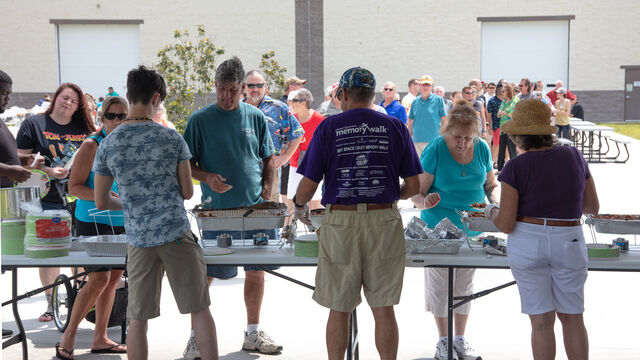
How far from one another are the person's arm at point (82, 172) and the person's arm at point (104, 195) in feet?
1.71

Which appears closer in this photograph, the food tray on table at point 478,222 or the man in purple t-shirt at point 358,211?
the man in purple t-shirt at point 358,211

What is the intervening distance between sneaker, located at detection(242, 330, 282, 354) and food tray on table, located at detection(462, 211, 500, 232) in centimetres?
157

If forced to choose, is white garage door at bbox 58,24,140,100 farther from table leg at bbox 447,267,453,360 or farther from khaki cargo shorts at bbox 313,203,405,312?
khaki cargo shorts at bbox 313,203,405,312

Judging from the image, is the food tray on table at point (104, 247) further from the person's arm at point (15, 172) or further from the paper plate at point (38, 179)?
the person's arm at point (15, 172)

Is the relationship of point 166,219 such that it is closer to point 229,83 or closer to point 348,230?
point 348,230

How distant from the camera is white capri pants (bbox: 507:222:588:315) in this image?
3113mm

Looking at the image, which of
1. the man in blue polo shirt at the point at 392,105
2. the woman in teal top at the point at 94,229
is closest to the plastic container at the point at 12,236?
the woman in teal top at the point at 94,229

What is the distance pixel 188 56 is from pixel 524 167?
16.0 m

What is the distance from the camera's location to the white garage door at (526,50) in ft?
92.9

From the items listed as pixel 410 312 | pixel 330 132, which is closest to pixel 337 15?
pixel 410 312

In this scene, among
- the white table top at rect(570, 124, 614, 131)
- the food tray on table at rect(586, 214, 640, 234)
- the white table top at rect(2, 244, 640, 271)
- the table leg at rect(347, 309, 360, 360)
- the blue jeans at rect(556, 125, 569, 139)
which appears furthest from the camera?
the blue jeans at rect(556, 125, 569, 139)

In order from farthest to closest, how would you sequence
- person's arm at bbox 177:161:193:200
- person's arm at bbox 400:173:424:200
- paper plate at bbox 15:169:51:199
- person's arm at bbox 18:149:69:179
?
1. person's arm at bbox 18:149:69:179
2. paper plate at bbox 15:169:51:199
3. person's arm at bbox 400:173:424:200
4. person's arm at bbox 177:161:193:200

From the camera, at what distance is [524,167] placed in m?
3.13

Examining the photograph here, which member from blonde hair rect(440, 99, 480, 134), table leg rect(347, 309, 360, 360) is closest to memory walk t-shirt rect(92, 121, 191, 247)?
table leg rect(347, 309, 360, 360)
